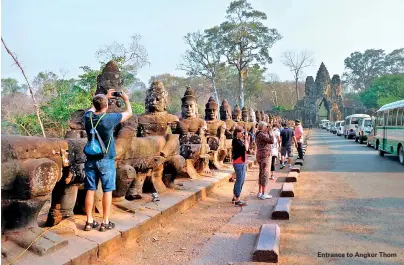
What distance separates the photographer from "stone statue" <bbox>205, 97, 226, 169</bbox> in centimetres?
1073

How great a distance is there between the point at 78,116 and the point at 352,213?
4.72 meters

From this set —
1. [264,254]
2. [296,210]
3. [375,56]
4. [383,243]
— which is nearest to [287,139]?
[296,210]

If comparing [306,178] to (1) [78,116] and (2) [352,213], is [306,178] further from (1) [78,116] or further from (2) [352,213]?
(1) [78,116]

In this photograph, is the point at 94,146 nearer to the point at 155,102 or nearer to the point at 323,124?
the point at 155,102

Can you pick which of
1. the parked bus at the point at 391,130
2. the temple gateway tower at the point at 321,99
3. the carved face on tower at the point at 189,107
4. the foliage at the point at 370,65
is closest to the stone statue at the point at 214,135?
the carved face on tower at the point at 189,107

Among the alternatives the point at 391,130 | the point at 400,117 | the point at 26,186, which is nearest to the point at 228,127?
the point at 400,117

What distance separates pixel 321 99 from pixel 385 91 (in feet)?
33.6

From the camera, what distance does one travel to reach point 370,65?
71.4 meters

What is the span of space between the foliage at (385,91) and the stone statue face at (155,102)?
5016cm

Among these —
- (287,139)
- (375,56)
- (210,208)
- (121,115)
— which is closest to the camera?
(121,115)

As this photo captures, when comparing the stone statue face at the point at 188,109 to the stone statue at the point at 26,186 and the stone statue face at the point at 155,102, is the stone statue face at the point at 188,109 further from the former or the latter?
the stone statue at the point at 26,186

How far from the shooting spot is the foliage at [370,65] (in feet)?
222

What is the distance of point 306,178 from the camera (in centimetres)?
1096

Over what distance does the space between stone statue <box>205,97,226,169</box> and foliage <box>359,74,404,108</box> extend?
4630 cm
